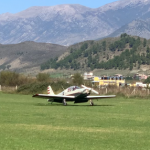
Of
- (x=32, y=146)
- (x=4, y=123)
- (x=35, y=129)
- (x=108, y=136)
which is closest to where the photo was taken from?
(x=32, y=146)

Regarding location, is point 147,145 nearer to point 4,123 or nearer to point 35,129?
point 35,129

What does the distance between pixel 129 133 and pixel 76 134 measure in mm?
1691

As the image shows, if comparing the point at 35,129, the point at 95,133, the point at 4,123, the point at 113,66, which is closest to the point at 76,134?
the point at 95,133

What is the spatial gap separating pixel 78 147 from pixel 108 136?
2.27 meters

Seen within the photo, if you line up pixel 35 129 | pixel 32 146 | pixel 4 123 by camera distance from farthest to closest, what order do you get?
pixel 4 123 < pixel 35 129 < pixel 32 146

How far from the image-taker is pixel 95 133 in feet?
45.5

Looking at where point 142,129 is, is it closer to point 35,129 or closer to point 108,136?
point 108,136

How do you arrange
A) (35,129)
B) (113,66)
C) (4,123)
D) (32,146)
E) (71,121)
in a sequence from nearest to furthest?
(32,146)
(35,129)
(4,123)
(71,121)
(113,66)

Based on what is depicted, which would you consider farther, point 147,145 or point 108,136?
point 108,136

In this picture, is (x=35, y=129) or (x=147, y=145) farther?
(x=35, y=129)

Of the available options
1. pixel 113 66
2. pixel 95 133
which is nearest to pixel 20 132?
pixel 95 133

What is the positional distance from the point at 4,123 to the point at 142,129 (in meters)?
4.81

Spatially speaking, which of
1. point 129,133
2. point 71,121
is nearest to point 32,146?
point 129,133

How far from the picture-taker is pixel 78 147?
440 inches
